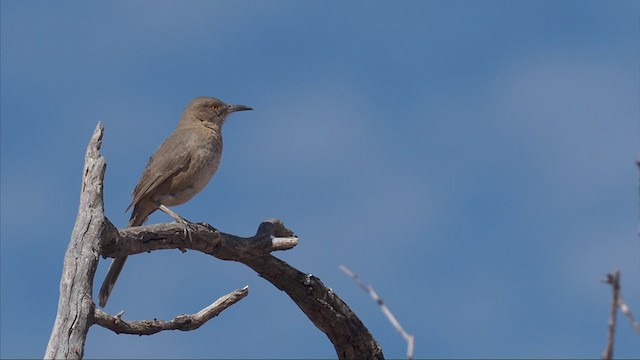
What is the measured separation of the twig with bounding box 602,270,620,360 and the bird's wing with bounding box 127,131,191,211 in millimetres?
6842

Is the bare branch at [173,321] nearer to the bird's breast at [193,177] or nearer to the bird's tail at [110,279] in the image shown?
the bird's tail at [110,279]

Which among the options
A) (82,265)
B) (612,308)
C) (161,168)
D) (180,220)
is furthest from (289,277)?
(612,308)

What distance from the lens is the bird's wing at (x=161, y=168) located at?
26.9 feet

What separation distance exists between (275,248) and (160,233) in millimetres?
1068

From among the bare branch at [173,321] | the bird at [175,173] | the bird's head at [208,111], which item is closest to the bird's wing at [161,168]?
the bird at [175,173]

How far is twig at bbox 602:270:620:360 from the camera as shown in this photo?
159cm

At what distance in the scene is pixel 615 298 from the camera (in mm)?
1616

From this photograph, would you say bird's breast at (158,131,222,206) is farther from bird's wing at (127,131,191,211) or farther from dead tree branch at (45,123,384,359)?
dead tree branch at (45,123,384,359)

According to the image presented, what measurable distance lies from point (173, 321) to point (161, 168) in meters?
2.29

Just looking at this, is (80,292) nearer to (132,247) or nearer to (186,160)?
(132,247)

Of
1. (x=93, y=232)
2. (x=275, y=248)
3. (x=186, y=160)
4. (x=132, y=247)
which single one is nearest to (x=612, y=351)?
(x=93, y=232)

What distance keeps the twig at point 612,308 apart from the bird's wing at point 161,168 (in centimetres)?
684

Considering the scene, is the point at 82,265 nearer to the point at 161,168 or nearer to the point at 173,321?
the point at 173,321

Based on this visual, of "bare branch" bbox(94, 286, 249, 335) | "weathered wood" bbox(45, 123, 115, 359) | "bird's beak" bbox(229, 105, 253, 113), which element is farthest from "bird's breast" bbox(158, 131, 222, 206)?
"weathered wood" bbox(45, 123, 115, 359)
